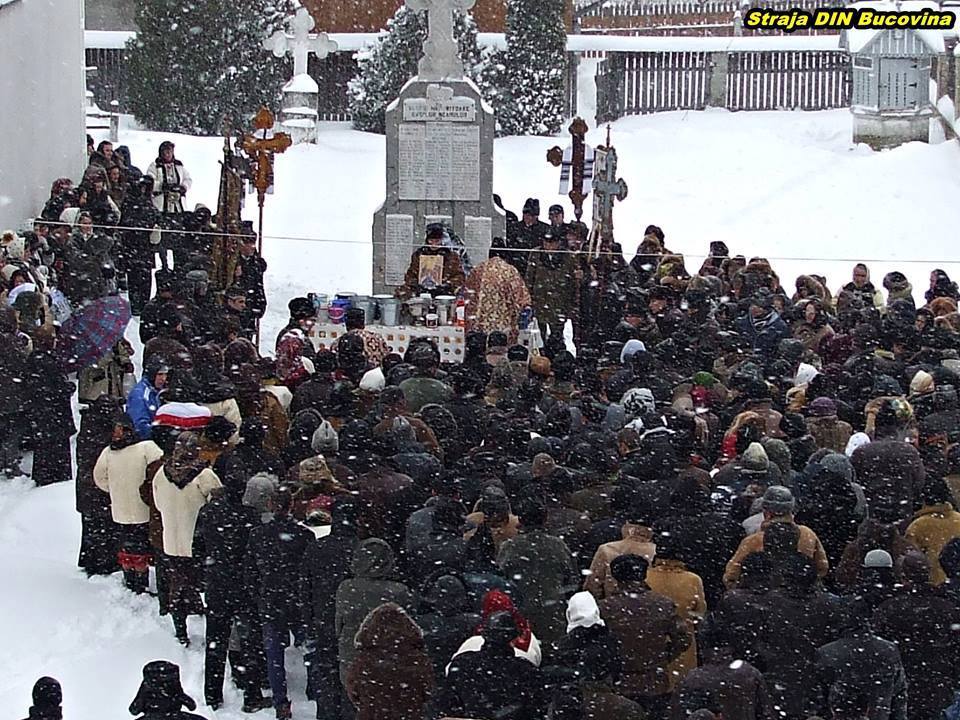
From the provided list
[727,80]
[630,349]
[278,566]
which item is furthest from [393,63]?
[278,566]

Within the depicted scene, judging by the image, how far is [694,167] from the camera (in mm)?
28078

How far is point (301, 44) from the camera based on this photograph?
91.7ft

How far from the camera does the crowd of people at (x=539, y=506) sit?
27.8 ft

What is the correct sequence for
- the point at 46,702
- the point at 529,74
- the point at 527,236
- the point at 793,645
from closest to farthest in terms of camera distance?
1. the point at 46,702
2. the point at 793,645
3. the point at 527,236
4. the point at 529,74

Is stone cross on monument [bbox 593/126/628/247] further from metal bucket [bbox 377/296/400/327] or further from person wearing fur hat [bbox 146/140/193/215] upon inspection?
person wearing fur hat [bbox 146/140/193/215]

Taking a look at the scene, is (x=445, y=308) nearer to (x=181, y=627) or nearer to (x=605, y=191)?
(x=605, y=191)

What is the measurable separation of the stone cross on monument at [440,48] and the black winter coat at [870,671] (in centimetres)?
1106

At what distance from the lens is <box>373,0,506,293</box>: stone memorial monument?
60.6 feet

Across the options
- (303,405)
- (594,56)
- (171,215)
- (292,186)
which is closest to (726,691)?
(303,405)

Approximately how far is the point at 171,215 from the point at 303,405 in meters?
6.12

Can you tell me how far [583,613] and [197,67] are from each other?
21790 mm

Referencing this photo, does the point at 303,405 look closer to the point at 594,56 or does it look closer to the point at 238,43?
the point at 238,43

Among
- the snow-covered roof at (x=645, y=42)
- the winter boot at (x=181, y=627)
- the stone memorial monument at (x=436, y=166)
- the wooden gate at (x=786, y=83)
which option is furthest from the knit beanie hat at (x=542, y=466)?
the wooden gate at (x=786, y=83)

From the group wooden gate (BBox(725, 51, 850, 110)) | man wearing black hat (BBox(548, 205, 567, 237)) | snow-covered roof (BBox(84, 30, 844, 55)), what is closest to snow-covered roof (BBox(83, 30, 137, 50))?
snow-covered roof (BBox(84, 30, 844, 55))
